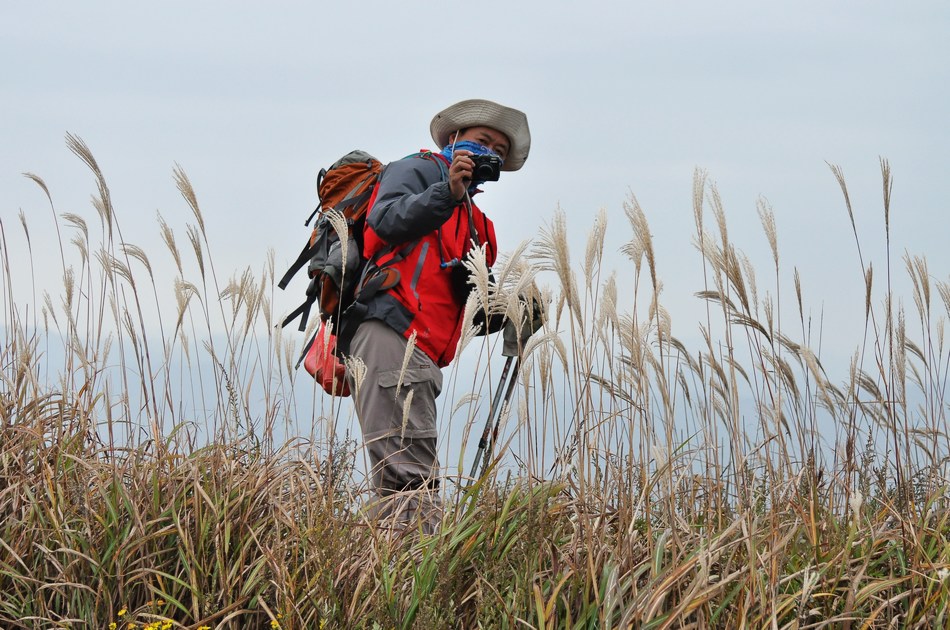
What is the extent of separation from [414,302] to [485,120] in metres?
0.95

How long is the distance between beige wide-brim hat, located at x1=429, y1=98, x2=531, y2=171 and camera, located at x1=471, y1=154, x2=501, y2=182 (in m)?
0.34

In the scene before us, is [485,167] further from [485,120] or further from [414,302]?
[414,302]

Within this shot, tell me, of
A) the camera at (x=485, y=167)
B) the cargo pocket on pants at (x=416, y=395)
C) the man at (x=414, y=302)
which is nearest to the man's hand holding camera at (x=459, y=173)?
the man at (x=414, y=302)

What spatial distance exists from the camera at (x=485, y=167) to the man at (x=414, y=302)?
0.02 metres

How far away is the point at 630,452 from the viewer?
9.77 ft

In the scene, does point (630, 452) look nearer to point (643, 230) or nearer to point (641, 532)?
point (641, 532)

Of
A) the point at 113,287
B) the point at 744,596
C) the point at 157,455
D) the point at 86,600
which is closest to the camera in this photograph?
the point at 744,596

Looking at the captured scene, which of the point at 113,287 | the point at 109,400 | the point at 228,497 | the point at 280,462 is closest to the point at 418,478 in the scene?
the point at 280,462

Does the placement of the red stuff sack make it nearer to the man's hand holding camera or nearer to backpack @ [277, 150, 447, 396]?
backpack @ [277, 150, 447, 396]

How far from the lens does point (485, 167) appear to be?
155 inches

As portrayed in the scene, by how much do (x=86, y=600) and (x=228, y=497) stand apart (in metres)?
0.50

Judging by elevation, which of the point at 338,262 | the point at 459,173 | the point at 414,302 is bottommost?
the point at 414,302

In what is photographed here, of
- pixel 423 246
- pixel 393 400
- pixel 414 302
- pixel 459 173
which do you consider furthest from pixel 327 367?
pixel 459 173

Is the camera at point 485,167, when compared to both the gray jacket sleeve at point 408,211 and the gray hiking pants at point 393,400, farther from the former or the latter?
the gray hiking pants at point 393,400
